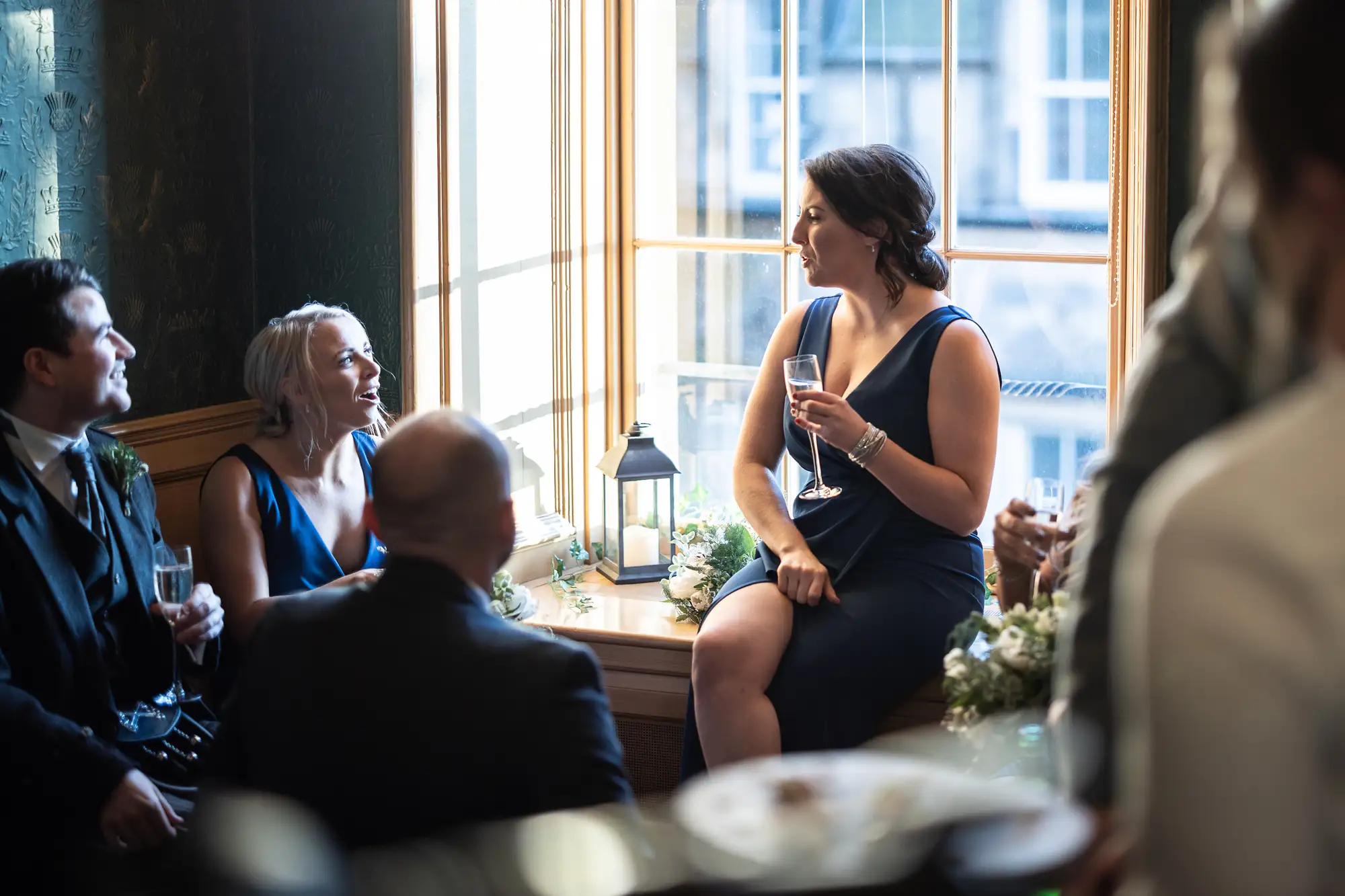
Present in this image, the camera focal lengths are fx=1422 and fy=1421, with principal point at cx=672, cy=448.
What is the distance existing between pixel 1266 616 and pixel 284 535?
2.53 metres

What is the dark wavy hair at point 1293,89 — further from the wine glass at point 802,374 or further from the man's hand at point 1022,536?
the wine glass at point 802,374

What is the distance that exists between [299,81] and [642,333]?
3.57ft

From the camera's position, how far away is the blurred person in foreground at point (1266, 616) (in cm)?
47

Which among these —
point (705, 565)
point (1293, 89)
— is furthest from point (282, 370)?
point (1293, 89)

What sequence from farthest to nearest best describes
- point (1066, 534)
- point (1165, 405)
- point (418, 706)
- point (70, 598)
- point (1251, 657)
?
point (70, 598) < point (1066, 534) < point (418, 706) < point (1165, 405) < point (1251, 657)

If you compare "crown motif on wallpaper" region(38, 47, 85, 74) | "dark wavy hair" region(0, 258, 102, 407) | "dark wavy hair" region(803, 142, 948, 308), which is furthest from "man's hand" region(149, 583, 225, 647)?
"dark wavy hair" region(803, 142, 948, 308)

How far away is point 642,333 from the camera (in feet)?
12.7

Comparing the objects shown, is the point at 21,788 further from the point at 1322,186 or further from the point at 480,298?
the point at 1322,186

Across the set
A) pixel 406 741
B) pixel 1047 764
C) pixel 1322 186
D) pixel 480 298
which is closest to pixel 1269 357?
pixel 1322 186

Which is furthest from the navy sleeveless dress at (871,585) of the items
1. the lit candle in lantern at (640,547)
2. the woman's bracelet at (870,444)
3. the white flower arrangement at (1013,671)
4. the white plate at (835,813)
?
the white plate at (835,813)

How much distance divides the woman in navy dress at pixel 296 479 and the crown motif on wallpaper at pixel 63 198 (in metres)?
0.51

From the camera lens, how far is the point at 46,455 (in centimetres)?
245

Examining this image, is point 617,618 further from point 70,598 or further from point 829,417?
point 70,598

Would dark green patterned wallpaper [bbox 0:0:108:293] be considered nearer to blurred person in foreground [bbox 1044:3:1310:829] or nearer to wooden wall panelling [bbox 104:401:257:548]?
wooden wall panelling [bbox 104:401:257:548]
